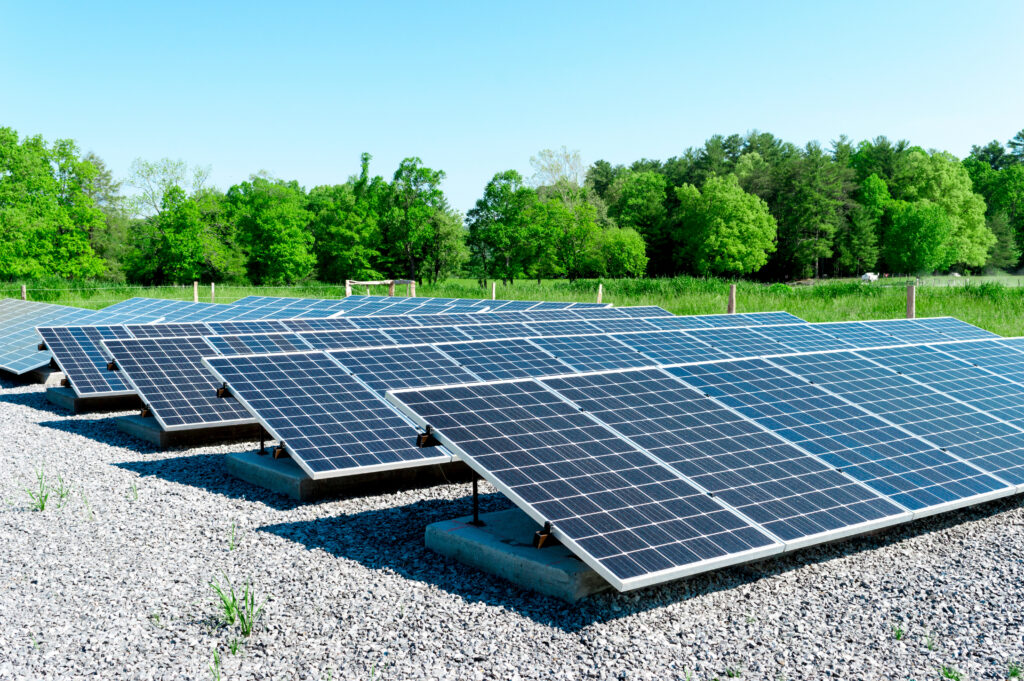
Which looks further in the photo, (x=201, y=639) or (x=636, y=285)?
(x=636, y=285)

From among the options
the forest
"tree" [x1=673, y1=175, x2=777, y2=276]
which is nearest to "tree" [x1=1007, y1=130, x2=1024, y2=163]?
the forest

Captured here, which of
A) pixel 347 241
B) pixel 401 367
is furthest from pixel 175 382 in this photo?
pixel 347 241

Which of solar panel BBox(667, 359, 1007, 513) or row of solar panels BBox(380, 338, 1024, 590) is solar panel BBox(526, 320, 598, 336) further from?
solar panel BBox(667, 359, 1007, 513)

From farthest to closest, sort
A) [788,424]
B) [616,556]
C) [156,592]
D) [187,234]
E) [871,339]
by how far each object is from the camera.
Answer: [187,234], [871,339], [788,424], [156,592], [616,556]

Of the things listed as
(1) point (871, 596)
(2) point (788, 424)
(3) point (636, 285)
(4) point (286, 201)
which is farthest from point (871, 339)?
(4) point (286, 201)

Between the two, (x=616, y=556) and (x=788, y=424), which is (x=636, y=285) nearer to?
(x=788, y=424)

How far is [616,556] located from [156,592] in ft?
14.5

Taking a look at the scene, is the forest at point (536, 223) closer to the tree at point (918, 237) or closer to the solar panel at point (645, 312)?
the tree at point (918, 237)

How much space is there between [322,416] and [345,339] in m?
5.26

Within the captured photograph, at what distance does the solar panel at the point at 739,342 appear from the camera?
16219mm

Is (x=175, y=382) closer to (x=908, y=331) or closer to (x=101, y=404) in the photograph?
(x=101, y=404)

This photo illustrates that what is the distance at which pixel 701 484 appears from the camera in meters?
7.48

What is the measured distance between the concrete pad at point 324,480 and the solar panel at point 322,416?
0.64m

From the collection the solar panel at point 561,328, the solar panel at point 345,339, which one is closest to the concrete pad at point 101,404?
the solar panel at point 345,339
